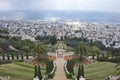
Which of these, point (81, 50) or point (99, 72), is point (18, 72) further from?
point (81, 50)

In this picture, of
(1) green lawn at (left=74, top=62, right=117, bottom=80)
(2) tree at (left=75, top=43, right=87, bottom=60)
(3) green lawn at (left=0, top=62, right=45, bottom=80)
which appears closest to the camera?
(3) green lawn at (left=0, top=62, right=45, bottom=80)

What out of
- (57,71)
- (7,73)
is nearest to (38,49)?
(57,71)

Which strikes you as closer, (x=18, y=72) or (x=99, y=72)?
(x=18, y=72)

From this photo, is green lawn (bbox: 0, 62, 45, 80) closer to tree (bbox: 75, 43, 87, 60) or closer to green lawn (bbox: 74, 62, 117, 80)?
green lawn (bbox: 74, 62, 117, 80)

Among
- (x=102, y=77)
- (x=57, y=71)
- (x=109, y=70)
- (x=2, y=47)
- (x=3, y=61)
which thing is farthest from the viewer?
(x=2, y=47)

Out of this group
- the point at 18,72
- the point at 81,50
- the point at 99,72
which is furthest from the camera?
the point at 81,50

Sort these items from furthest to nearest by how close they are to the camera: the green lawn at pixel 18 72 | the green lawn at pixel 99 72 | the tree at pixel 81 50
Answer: the tree at pixel 81 50 → the green lawn at pixel 99 72 → the green lawn at pixel 18 72

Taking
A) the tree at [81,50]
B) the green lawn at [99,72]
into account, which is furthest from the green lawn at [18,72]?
the tree at [81,50]

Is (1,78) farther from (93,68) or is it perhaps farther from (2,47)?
(2,47)

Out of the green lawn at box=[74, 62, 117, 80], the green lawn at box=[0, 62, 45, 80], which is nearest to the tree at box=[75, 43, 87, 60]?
the green lawn at box=[74, 62, 117, 80]

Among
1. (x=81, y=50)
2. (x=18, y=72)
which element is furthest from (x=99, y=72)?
(x=81, y=50)

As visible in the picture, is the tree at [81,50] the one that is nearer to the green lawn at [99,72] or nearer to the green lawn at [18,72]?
the green lawn at [99,72]
